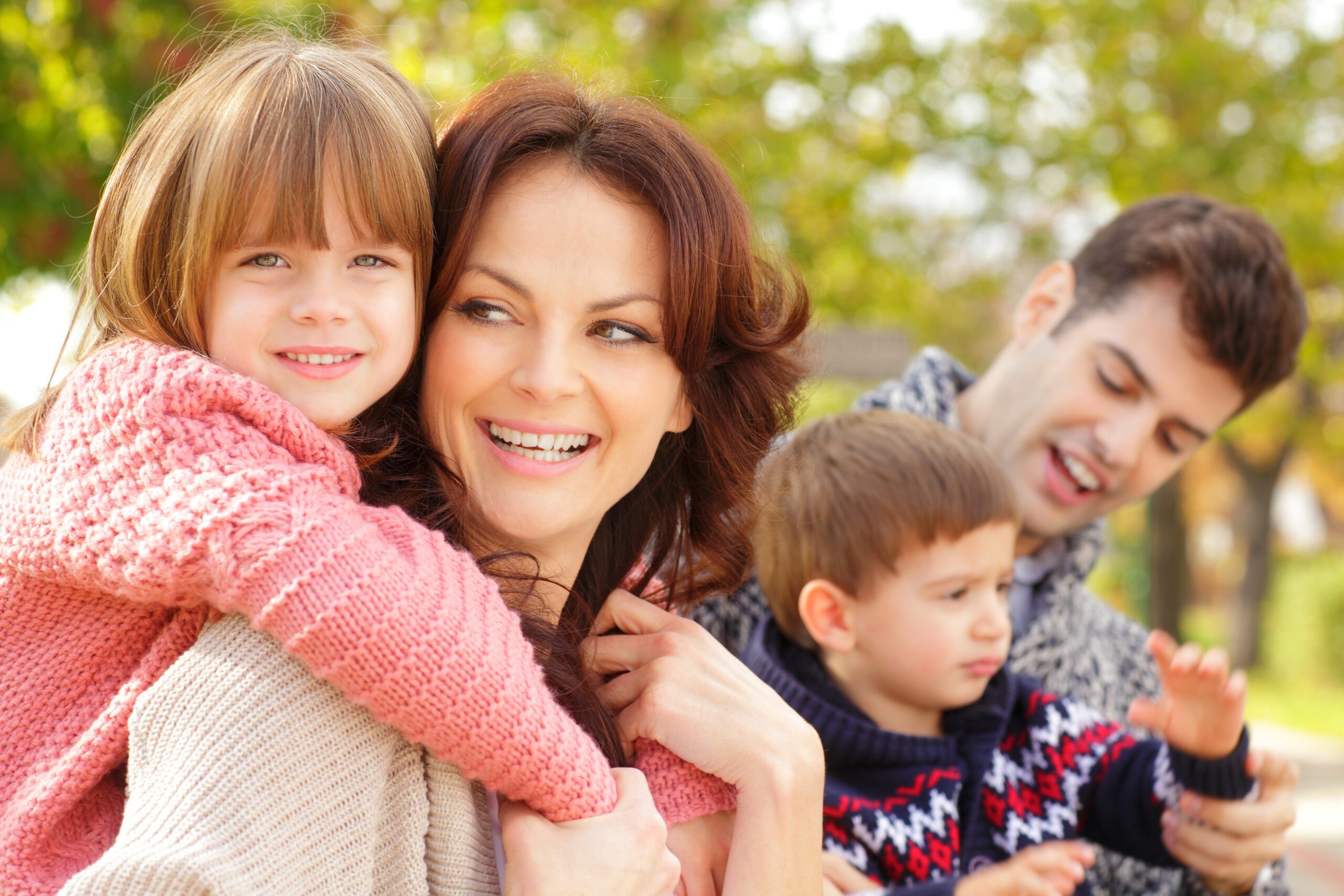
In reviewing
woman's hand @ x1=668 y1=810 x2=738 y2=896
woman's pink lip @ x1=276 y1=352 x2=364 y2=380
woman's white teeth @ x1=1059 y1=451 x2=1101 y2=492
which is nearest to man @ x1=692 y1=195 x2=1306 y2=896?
woman's white teeth @ x1=1059 y1=451 x2=1101 y2=492

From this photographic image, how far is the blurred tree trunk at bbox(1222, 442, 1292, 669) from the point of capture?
15.4 metres

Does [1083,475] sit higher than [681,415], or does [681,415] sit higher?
[681,415]

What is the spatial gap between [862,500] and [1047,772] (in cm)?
64

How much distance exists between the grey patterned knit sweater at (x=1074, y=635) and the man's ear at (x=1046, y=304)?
23 cm

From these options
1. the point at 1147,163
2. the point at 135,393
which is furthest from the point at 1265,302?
the point at 1147,163

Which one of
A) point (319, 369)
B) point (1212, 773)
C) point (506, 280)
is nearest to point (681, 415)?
point (506, 280)

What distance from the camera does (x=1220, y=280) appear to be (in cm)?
314

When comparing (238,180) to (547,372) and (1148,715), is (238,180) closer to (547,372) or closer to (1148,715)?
(547,372)

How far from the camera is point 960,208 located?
9164 millimetres

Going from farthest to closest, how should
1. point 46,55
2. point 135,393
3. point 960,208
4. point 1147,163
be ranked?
point 960,208
point 1147,163
point 46,55
point 135,393

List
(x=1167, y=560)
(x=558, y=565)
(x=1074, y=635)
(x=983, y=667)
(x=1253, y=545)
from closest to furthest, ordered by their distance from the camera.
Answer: (x=558, y=565)
(x=983, y=667)
(x=1074, y=635)
(x=1167, y=560)
(x=1253, y=545)

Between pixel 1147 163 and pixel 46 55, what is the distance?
21.2ft

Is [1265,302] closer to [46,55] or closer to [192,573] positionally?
[192,573]

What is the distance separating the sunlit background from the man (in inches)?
78.3
